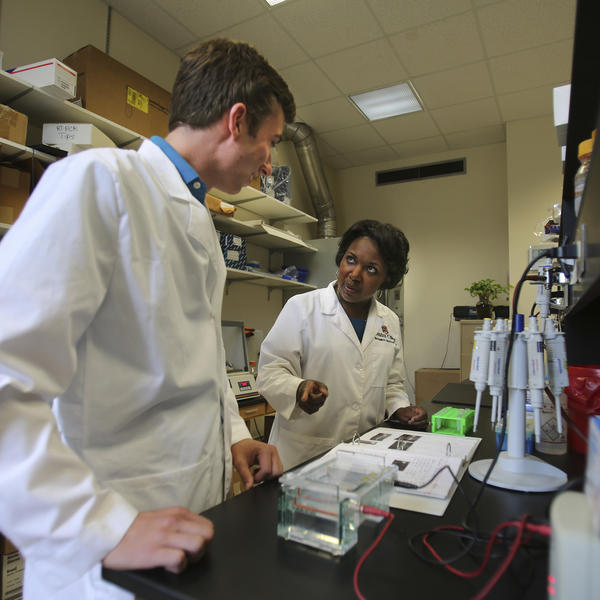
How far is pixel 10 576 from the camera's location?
1581 mm

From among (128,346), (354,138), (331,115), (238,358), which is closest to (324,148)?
(354,138)

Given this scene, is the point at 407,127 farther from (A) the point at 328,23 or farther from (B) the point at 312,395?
(B) the point at 312,395

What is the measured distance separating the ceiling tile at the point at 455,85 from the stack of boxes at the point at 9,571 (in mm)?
3607

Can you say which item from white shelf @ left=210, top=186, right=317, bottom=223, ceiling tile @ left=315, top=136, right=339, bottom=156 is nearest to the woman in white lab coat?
white shelf @ left=210, top=186, right=317, bottom=223

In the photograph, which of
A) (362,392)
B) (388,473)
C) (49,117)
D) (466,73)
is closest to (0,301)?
(388,473)

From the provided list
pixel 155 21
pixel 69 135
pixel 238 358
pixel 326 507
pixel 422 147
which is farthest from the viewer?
pixel 422 147

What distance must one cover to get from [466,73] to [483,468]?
3.16 metres

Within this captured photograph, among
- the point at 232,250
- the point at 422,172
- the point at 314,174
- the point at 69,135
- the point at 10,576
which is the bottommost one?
the point at 10,576

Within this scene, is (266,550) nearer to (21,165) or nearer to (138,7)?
(21,165)

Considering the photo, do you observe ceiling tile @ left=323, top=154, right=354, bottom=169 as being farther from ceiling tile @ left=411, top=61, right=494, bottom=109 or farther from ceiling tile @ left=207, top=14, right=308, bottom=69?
ceiling tile @ left=207, top=14, right=308, bottom=69

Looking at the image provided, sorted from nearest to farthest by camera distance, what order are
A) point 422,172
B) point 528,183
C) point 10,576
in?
1. point 10,576
2. point 528,183
3. point 422,172

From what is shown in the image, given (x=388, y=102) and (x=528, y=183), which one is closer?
(x=388, y=102)

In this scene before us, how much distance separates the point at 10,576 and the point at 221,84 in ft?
6.04

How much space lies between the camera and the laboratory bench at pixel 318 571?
0.48 metres
